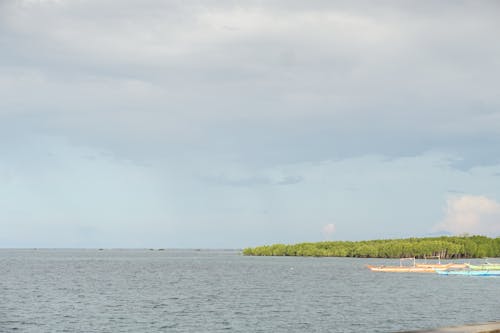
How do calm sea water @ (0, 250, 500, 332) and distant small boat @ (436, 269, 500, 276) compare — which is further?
distant small boat @ (436, 269, 500, 276)

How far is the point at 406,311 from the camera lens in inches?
2403

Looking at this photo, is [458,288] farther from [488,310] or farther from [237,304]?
[237,304]

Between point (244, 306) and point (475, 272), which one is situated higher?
point (475, 272)

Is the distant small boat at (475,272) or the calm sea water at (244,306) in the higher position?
the distant small boat at (475,272)

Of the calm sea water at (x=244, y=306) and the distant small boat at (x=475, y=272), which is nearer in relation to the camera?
the calm sea water at (x=244, y=306)

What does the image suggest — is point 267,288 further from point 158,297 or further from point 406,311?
point 406,311

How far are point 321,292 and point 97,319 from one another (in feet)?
113

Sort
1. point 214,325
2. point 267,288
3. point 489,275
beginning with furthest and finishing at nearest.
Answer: point 489,275, point 267,288, point 214,325

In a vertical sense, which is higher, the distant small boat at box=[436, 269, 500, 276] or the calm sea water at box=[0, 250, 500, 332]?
the distant small boat at box=[436, 269, 500, 276]

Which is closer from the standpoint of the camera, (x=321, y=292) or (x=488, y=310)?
(x=488, y=310)

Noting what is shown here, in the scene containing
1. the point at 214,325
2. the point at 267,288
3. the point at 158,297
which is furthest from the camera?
the point at 267,288

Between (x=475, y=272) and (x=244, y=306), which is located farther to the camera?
(x=475, y=272)

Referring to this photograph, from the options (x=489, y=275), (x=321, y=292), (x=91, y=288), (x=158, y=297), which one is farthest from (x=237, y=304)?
(x=489, y=275)

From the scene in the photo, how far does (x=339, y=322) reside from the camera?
5284cm
